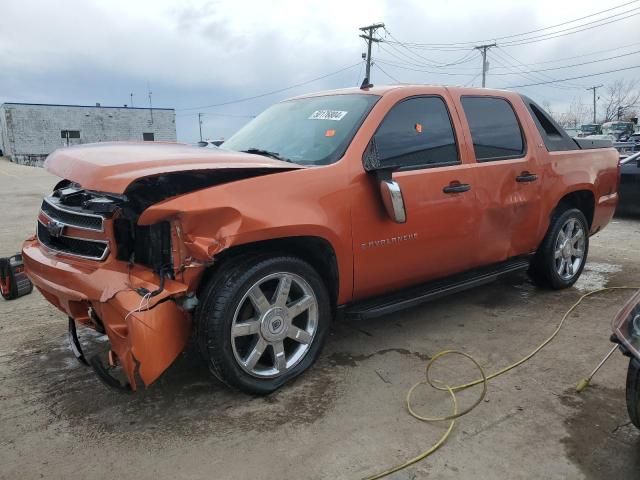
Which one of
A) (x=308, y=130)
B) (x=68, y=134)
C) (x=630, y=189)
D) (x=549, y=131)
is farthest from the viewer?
(x=68, y=134)

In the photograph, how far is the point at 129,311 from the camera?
263 centimetres

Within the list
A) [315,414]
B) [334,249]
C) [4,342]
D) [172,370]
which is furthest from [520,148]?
[4,342]

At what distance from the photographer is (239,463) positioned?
2.57 metres

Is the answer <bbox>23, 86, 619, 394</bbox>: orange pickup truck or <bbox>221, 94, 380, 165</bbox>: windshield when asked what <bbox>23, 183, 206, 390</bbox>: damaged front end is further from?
<bbox>221, 94, 380, 165</bbox>: windshield

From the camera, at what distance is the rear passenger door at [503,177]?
165 inches

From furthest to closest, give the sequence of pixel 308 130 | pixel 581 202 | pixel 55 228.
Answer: pixel 581 202, pixel 308 130, pixel 55 228

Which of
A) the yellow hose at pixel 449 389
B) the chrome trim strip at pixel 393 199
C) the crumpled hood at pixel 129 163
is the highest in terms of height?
the crumpled hood at pixel 129 163

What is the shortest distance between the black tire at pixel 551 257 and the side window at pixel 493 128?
0.88 metres

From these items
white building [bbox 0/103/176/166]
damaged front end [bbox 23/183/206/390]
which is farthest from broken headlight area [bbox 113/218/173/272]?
white building [bbox 0/103/176/166]

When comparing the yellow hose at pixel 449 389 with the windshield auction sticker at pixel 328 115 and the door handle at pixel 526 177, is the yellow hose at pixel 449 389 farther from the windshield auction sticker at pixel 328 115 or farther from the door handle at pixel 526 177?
the windshield auction sticker at pixel 328 115

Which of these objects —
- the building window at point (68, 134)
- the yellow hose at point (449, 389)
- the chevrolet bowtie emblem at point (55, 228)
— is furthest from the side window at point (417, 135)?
the building window at point (68, 134)

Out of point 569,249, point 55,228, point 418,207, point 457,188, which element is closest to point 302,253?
point 418,207

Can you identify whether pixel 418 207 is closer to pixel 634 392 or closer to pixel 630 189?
pixel 634 392

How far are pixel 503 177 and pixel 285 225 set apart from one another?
211 cm
